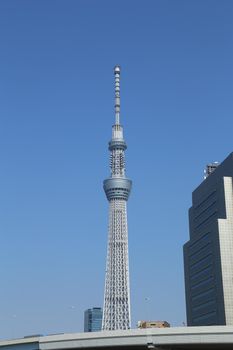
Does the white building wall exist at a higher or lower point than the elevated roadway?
higher

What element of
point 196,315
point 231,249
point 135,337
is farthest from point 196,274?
point 135,337

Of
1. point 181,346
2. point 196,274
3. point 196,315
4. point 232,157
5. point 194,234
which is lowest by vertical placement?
point 181,346

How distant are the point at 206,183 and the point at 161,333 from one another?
127 m

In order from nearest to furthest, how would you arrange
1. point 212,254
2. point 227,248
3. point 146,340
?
point 146,340
point 227,248
point 212,254

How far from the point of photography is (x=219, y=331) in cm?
5422

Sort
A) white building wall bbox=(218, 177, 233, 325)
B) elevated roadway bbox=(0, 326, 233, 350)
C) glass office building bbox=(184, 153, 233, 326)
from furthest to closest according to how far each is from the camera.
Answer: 1. glass office building bbox=(184, 153, 233, 326)
2. white building wall bbox=(218, 177, 233, 325)
3. elevated roadway bbox=(0, 326, 233, 350)

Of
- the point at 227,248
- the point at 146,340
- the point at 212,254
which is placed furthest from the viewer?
the point at 212,254

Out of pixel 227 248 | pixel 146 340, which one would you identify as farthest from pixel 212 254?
pixel 146 340

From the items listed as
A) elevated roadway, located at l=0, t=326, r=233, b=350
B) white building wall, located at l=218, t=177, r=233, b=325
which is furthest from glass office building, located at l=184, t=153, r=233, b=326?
elevated roadway, located at l=0, t=326, r=233, b=350

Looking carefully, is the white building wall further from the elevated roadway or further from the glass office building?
the elevated roadway

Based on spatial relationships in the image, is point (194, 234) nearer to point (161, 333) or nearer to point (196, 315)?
point (196, 315)

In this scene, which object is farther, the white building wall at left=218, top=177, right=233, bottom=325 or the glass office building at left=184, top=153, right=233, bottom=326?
the glass office building at left=184, top=153, right=233, bottom=326

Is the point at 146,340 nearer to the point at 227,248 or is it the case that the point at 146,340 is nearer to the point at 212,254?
the point at 227,248

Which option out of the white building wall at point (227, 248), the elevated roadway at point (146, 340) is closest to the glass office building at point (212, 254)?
the white building wall at point (227, 248)
